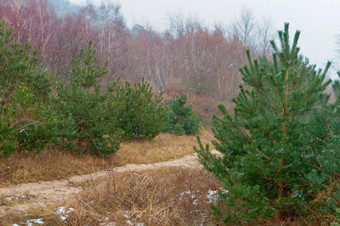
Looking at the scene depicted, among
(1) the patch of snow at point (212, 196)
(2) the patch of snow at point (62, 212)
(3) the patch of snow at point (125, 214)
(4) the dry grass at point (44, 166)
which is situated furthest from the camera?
(4) the dry grass at point (44, 166)

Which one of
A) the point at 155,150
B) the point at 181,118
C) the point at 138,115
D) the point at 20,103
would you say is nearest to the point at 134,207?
the point at 20,103

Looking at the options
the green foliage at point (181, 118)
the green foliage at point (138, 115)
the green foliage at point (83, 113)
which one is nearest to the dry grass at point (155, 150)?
the green foliage at point (138, 115)

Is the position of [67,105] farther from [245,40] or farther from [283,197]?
[245,40]

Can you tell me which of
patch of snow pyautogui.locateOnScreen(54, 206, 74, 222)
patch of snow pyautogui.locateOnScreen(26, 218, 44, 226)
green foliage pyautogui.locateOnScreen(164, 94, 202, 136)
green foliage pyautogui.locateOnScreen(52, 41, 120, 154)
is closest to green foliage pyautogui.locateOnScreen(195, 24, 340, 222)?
patch of snow pyautogui.locateOnScreen(54, 206, 74, 222)

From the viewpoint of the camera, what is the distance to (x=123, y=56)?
117 feet

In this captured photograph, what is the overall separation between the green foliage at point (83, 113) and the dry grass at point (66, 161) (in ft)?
1.39

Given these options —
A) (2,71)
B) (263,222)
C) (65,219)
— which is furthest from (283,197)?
(2,71)

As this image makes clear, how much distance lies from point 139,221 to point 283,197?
2.08m

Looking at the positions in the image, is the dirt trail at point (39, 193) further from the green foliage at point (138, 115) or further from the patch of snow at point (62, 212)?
the green foliage at point (138, 115)

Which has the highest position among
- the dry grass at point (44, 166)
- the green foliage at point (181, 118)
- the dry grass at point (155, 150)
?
the green foliage at point (181, 118)

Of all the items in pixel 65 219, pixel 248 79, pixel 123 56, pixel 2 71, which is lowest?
pixel 65 219

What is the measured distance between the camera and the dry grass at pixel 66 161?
7.56 meters

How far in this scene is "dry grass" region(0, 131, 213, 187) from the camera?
7.56 meters

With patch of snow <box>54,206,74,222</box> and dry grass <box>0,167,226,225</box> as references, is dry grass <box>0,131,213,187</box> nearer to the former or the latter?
dry grass <box>0,167,226,225</box>
